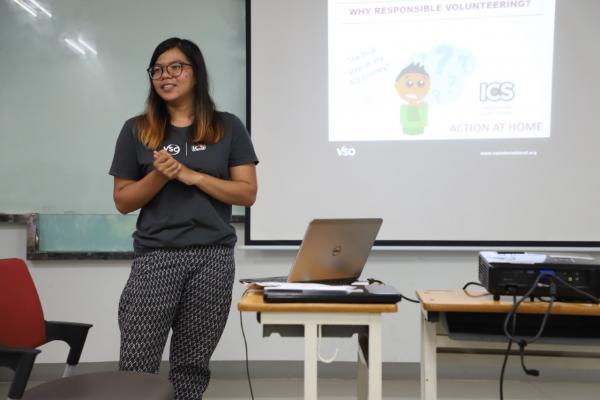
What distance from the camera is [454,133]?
2.76 m

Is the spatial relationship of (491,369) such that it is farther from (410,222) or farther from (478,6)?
(478,6)

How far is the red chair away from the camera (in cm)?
131

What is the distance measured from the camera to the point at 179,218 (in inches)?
60.2

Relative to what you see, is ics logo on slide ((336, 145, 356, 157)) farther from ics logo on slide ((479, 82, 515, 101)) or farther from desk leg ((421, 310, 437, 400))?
desk leg ((421, 310, 437, 400))

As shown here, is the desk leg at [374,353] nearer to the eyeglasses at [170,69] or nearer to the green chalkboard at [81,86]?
the eyeglasses at [170,69]

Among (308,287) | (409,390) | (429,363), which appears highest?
(308,287)

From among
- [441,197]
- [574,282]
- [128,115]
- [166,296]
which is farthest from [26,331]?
[441,197]

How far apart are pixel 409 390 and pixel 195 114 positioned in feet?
6.36

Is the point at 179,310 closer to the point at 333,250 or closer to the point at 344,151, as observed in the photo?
the point at 333,250

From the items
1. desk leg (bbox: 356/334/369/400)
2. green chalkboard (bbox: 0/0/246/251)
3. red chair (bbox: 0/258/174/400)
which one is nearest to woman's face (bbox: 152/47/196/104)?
red chair (bbox: 0/258/174/400)

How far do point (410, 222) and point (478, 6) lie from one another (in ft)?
3.91

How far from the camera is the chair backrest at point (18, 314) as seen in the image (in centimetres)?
172

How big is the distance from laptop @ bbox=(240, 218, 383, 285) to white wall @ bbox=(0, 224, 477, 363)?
4.11ft

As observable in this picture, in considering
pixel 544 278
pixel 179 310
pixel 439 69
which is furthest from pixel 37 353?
pixel 439 69
